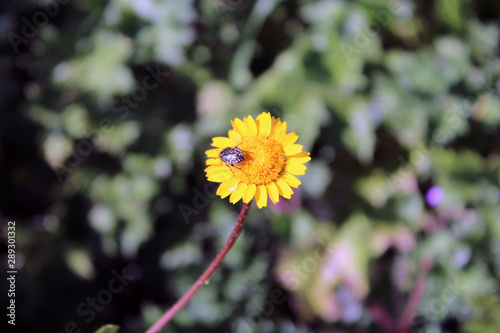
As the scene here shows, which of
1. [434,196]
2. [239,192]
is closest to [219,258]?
[239,192]

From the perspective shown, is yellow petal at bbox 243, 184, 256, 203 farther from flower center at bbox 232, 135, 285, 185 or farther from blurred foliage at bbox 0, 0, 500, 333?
blurred foliage at bbox 0, 0, 500, 333

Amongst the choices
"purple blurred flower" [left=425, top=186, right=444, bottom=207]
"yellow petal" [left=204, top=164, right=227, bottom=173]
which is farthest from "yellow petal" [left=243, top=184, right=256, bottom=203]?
"purple blurred flower" [left=425, top=186, right=444, bottom=207]

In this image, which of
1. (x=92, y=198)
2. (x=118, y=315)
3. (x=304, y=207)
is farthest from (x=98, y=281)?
(x=304, y=207)

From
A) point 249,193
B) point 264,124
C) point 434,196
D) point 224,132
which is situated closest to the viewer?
point 249,193

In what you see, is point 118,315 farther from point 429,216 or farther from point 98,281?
point 429,216

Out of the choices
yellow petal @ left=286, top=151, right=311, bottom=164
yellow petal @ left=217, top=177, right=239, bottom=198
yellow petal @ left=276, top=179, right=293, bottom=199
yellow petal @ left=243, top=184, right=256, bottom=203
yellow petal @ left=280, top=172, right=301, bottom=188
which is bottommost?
yellow petal @ left=217, top=177, right=239, bottom=198

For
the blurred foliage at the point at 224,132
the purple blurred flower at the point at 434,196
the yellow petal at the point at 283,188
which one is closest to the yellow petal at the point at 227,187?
the yellow petal at the point at 283,188

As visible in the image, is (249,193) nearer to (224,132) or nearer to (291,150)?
(291,150)
